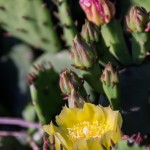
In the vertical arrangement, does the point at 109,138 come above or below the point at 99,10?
below

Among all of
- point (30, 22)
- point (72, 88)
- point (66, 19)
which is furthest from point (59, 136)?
point (30, 22)

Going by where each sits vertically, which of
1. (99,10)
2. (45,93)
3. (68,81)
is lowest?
(45,93)

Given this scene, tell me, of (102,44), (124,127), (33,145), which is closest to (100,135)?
(124,127)

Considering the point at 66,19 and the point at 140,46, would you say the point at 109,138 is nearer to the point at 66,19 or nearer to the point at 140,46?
the point at 140,46

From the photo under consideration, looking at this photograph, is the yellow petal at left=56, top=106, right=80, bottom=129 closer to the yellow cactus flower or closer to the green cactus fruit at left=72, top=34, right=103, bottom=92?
the yellow cactus flower

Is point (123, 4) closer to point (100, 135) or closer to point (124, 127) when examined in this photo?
point (124, 127)

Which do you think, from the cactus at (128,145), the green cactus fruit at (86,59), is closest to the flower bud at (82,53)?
the green cactus fruit at (86,59)

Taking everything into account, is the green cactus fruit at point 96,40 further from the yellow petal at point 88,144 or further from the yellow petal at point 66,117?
the yellow petal at point 88,144
